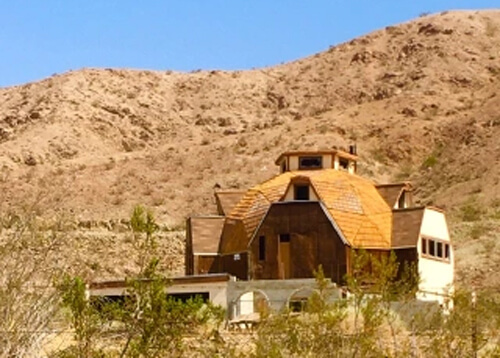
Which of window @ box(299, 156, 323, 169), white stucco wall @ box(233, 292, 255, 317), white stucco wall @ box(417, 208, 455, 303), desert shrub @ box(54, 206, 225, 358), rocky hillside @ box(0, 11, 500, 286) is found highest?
rocky hillside @ box(0, 11, 500, 286)

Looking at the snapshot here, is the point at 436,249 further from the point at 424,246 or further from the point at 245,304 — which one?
the point at 245,304

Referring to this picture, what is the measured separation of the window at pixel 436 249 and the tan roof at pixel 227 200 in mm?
7443

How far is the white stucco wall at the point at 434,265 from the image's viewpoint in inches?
1586

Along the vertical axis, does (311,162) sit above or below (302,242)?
above

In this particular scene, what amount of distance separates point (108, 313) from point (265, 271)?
21.5 metres

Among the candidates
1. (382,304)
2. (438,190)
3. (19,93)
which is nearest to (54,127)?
(19,93)

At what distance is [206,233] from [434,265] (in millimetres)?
8020

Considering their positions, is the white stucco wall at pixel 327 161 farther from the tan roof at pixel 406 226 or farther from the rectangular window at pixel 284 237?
the rectangular window at pixel 284 237

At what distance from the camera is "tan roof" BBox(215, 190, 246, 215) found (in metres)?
45.2

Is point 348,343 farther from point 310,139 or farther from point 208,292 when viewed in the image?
point 310,139

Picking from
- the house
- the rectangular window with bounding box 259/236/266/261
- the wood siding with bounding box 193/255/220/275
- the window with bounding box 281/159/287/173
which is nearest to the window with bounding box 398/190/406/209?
the house

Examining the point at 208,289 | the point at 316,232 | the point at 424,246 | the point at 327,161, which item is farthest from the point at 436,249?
the point at 208,289

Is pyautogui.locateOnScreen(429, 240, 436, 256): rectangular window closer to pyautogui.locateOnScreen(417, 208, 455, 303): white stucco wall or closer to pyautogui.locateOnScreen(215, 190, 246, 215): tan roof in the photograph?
pyautogui.locateOnScreen(417, 208, 455, 303): white stucco wall

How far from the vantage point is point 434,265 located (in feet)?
136
